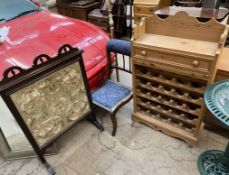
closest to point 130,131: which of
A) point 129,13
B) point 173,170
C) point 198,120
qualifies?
point 173,170

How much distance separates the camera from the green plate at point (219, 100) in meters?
0.92

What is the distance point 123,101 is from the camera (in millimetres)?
1693

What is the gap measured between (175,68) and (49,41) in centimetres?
144

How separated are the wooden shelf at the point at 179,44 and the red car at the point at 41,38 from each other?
0.69 metres

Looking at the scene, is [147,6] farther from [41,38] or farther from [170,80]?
[170,80]

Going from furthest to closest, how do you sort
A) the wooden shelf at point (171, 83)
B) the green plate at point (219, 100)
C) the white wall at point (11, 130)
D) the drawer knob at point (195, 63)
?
the white wall at point (11, 130), the wooden shelf at point (171, 83), the drawer knob at point (195, 63), the green plate at point (219, 100)

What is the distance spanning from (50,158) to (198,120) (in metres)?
1.31

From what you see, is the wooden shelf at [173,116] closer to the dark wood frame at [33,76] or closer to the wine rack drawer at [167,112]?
the wine rack drawer at [167,112]

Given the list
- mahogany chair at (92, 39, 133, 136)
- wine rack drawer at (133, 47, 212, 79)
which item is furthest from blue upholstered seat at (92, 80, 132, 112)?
wine rack drawer at (133, 47, 212, 79)

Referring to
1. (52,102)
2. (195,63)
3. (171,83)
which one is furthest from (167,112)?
(52,102)

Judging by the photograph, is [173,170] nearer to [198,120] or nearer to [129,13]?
[198,120]

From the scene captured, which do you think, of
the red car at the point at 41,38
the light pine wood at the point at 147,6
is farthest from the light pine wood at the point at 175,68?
the light pine wood at the point at 147,6

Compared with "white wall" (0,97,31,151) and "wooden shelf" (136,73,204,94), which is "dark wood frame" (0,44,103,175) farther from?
"wooden shelf" (136,73,204,94)

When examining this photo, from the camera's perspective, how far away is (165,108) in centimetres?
169
